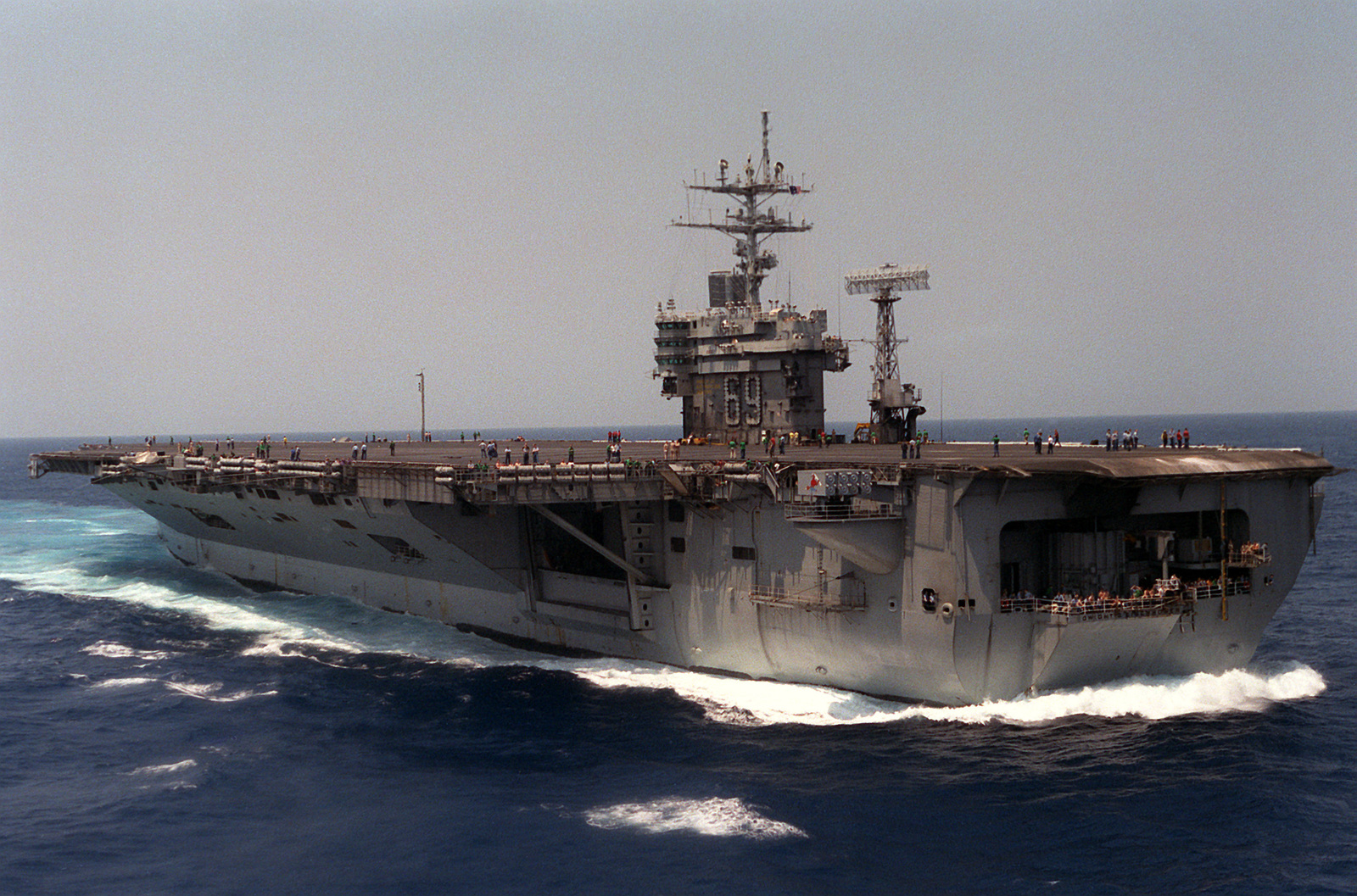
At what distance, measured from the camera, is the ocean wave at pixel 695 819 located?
20.9m

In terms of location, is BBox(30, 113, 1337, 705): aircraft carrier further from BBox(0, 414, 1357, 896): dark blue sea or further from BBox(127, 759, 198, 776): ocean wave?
BBox(127, 759, 198, 776): ocean wave

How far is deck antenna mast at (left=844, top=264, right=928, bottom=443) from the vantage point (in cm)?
4122

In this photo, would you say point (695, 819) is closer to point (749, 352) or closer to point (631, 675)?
point (631, 675)

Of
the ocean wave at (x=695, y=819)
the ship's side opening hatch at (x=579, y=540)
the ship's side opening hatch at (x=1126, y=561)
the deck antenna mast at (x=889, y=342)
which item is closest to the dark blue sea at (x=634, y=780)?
the ocean wave at (x=695, y=819)

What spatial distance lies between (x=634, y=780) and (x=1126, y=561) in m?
12.9

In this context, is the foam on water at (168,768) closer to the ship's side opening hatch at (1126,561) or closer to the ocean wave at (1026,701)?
the ocean wave at (1026,701)

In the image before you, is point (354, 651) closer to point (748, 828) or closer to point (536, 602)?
point (536, 602)

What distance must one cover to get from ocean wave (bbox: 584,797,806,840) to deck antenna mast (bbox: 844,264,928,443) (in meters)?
22.0

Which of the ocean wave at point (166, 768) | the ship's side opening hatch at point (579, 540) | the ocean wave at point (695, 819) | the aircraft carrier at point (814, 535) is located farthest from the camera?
the ship's side opening hatch at point (579, 540)

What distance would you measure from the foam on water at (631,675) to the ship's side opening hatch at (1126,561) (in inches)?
88.0

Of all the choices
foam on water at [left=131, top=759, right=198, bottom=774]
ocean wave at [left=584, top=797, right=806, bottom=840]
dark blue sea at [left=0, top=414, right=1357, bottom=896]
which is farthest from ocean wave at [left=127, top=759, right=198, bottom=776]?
ocean wave at [left=584, top=797, right=806, bottom=840]

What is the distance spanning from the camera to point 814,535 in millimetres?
27188

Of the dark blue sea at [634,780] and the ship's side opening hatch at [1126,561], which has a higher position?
the ship's side opening hatch at [1126,561]

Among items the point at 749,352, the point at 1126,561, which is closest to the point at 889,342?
the point at 749,352
